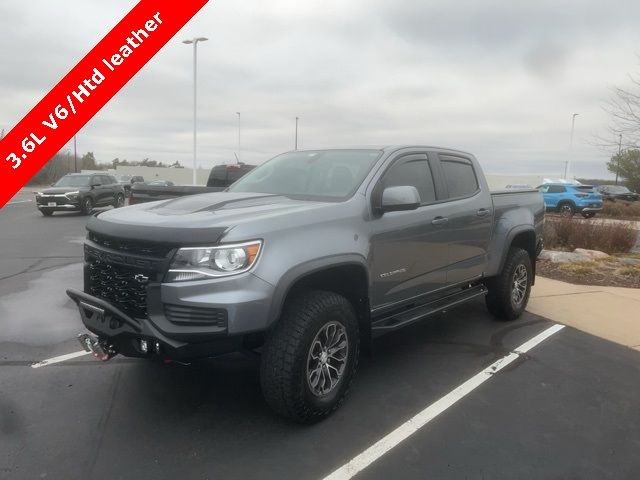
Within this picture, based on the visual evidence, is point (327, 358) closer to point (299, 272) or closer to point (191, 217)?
point (299, 272)

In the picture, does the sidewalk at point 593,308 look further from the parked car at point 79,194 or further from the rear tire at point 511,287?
the parked car at point 79,194

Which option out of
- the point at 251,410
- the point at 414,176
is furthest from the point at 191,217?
the point at 414,176

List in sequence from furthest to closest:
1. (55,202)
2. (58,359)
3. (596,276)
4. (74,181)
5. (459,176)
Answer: (74,181)
(55,202)
(596,276)
(459,176)
(58,359)

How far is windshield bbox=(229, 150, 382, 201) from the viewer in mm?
4090

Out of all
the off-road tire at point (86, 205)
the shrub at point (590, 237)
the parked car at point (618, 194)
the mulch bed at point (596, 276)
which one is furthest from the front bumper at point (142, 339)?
the parked car at point (618, 194)

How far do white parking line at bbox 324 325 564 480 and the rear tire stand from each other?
77 cm

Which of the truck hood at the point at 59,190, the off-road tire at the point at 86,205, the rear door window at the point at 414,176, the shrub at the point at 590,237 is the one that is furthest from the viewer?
the off-road tire at the point at 86,205

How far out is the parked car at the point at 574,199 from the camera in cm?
2373

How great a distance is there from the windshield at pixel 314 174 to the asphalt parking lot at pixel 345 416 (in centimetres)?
155

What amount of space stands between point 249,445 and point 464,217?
9.66 ft

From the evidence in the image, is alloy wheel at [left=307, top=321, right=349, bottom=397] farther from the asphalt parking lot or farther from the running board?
the running board

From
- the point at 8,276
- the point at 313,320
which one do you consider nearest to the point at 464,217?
the point at 313,320

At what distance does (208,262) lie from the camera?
2.98 m

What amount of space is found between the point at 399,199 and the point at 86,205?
755 inches
